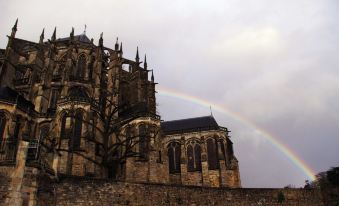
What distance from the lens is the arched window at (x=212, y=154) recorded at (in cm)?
3156

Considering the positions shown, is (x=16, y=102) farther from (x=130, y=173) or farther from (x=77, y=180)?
(x=77, y=180)

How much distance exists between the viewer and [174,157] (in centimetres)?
3397

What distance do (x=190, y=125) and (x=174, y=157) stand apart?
431 centimetres

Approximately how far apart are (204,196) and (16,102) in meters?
17.3

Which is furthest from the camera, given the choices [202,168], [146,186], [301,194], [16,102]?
[202,168]

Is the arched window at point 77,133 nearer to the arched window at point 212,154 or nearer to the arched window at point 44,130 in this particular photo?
the arched window at point 44,130

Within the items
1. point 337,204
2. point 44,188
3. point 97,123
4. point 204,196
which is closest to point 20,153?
point 44,188

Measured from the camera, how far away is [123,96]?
35.5m

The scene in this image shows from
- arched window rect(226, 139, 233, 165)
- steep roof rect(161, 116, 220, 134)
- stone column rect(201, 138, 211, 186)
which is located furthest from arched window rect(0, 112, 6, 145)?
arched window rect(226, 139, 233, 165)

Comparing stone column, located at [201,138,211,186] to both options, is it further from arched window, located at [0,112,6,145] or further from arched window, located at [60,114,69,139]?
arched window, located at [0,112,6,145]

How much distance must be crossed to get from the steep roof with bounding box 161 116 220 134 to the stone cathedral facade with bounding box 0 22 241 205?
113mm

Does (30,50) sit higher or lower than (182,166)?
higher

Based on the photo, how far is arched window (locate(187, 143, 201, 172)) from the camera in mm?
32500

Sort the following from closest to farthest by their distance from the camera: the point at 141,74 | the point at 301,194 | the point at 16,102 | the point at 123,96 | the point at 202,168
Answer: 1. the point at 301,194
2. the point at 16,102
3. the point at 202,168
4. the point at 123,96
5. the point at 141,74
